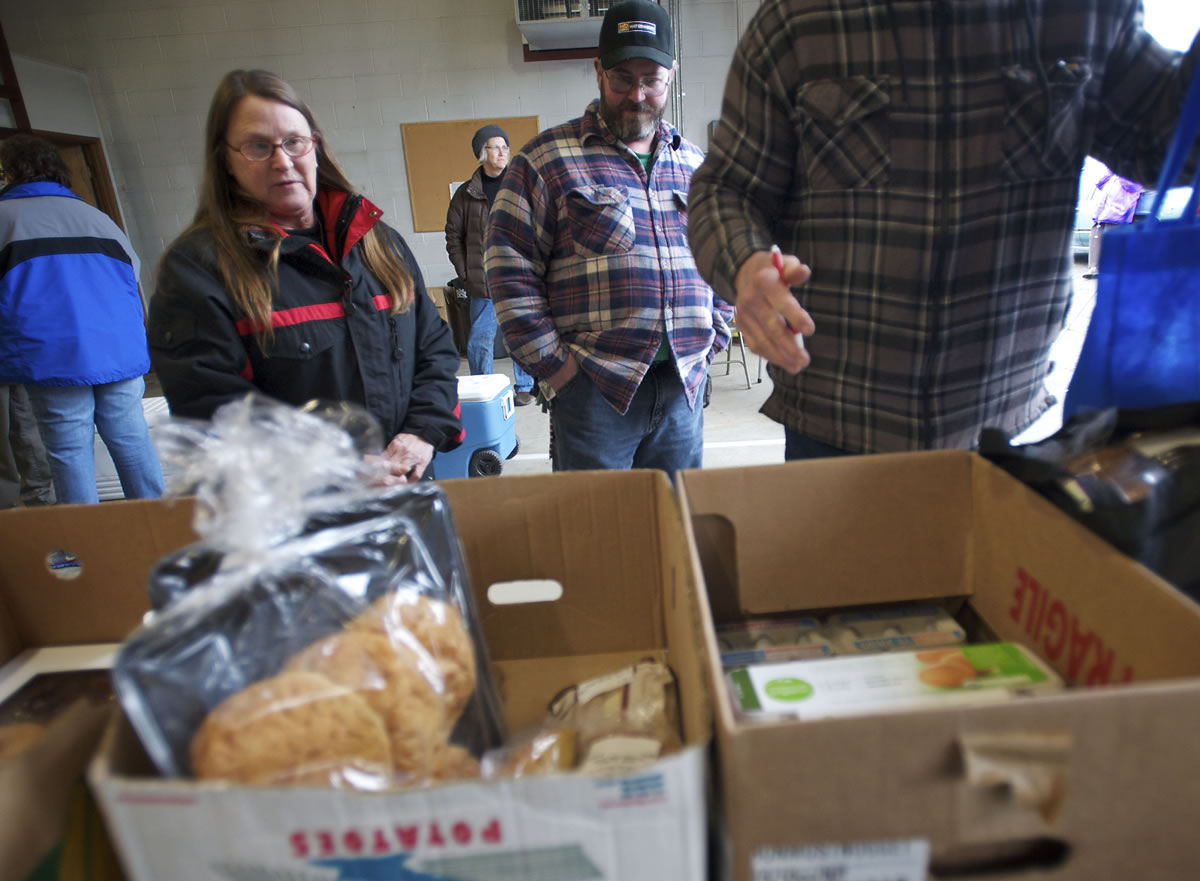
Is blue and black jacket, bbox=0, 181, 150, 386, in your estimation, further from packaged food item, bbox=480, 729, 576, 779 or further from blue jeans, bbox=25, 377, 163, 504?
packaged food item, bbox=480, 729, 576, 779

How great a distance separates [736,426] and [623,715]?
317 cm

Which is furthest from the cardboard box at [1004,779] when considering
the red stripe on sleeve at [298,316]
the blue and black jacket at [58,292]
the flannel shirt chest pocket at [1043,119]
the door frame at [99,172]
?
the door frame at [99,172]

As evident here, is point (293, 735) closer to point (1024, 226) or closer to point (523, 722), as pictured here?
point (523, 722)

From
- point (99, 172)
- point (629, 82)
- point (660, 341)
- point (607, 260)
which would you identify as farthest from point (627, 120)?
point (99, 172)

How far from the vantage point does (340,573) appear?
585 mm

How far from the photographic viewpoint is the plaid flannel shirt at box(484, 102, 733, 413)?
5.48ft

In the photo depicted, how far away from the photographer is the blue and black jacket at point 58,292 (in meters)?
2.30

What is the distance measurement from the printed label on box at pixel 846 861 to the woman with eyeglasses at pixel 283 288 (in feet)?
2.96

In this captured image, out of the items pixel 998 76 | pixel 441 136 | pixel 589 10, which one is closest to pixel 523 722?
pixel 998 76

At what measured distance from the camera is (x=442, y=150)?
5340 millimetres

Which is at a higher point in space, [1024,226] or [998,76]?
[998,76]

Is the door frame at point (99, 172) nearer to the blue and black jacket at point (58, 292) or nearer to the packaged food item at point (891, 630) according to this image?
the blue and black jacket at point (58, 292)

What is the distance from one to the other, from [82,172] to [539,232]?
542cm

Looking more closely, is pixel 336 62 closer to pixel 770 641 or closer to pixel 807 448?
pixel 807 448
